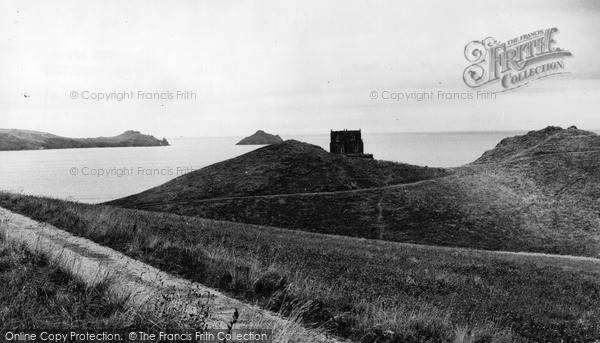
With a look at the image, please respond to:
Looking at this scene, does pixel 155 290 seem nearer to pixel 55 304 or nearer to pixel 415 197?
pixel 55 304

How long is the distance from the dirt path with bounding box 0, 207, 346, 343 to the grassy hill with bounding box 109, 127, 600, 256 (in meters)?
45.1

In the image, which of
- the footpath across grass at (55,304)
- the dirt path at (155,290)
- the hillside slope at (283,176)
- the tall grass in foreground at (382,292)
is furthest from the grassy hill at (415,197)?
the footpath across grass at (55,304)

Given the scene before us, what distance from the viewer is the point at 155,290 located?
10.6 meters

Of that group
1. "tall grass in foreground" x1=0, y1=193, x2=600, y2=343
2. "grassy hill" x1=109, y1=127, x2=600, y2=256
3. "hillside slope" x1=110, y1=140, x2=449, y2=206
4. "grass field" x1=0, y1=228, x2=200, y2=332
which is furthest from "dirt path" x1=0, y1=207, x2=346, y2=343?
"hillside slope" x1=110, y1=140, x2=449, y2=206

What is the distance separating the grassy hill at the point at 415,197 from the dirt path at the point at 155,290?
45.1 m

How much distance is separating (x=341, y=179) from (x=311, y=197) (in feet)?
26.6

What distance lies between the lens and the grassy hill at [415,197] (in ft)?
196

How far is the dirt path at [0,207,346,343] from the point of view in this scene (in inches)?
342

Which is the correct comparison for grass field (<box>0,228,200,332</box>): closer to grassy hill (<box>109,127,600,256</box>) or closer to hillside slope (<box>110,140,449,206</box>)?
grassy hill (<box>109,127,600,256</box>)

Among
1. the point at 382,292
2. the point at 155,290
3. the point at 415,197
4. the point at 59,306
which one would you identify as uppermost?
the point at 59,306

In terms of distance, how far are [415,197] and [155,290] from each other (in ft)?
199

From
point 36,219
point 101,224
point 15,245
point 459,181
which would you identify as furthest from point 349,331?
point 459,181

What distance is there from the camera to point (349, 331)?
9602 mm

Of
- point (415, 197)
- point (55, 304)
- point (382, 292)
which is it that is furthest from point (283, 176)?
point (55, 304)
